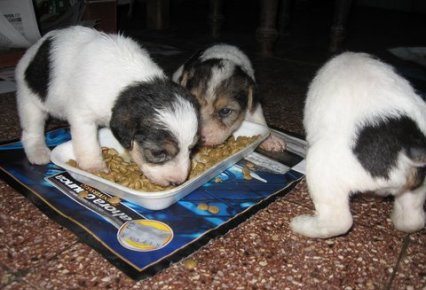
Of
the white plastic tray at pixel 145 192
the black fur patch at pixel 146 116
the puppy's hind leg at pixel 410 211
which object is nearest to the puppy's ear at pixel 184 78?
the white plastic tray at pixel 145 192

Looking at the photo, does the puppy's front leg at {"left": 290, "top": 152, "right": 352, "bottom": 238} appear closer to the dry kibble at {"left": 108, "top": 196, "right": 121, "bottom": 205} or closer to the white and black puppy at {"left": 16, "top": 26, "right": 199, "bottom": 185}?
the white and black puppy at {"left": 16, "top": 26, "right": 199, "bottom": 185}

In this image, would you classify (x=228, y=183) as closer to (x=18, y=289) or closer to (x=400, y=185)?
(x=400, y=185)

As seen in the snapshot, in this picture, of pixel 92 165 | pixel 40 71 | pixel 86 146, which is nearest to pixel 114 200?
pixel 92 165

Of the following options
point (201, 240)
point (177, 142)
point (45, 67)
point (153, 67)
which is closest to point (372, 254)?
point (201, 240)

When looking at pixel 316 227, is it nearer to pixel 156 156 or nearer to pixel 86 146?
pixel 156 156

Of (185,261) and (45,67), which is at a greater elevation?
(45,67)

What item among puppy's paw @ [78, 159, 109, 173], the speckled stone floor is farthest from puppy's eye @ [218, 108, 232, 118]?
puppy's paw @ [78, 159, 109, 173]

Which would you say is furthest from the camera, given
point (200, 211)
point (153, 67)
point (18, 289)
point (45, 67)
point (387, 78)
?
point (45, 67)
